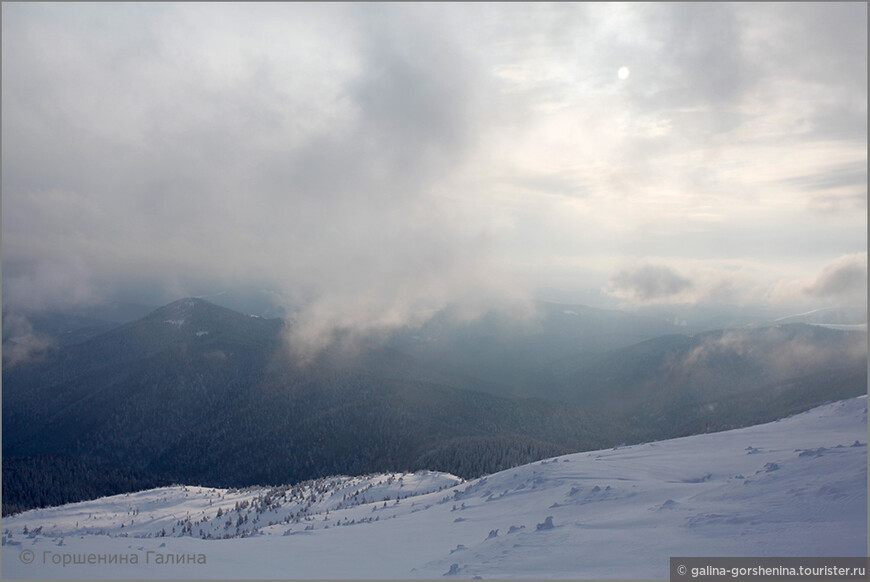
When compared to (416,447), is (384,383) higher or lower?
higher

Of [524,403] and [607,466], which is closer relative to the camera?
[607,466]

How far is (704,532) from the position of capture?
449 inches

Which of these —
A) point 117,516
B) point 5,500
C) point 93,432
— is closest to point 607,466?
point 117,516

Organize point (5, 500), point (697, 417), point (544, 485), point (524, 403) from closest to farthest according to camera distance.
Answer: point (544, 485) → point (5, 500) → point (697, 417) → point (524, 403)

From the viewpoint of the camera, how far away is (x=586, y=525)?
538 inches

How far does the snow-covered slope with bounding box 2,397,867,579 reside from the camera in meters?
11.0

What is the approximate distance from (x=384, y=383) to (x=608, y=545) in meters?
193

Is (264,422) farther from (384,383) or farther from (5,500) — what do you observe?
(5,500)

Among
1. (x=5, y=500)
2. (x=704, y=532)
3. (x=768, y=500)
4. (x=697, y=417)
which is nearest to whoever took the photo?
(x=704, y=532)

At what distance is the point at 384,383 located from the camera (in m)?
199

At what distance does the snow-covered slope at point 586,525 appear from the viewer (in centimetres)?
1102

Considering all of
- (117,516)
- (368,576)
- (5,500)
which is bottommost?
(5,500)

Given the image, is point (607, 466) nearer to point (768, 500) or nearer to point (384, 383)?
point (768, 500)

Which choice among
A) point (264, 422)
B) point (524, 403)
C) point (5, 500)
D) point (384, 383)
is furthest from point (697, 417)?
point (5, 500)
